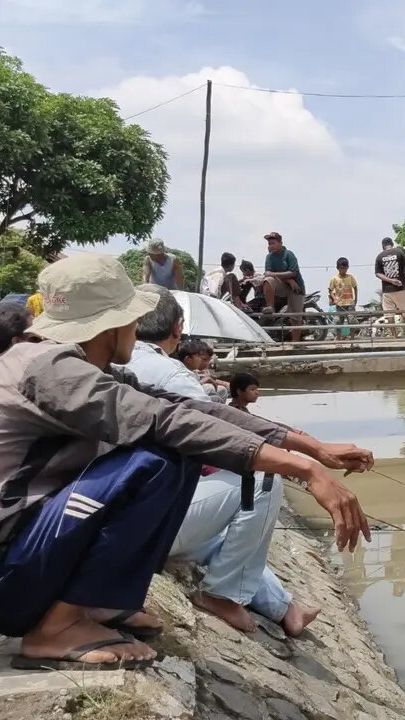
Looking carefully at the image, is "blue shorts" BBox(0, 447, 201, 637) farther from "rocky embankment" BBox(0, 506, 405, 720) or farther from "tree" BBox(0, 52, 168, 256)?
"tree" BBox(0, 52, 168, 256)

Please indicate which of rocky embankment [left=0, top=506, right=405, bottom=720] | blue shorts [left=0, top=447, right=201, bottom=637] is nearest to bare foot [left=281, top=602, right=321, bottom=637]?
rocky embankment [left=0, top=506, right=405, bottom=720]

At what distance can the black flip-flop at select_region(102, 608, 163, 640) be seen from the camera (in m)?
2.89

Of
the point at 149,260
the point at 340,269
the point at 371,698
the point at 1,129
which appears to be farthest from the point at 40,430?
the point at 1,129

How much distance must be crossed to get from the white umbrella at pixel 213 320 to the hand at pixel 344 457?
209 inches

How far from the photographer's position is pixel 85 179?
19453 millimetres

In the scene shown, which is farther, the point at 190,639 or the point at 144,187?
the point at 144,187

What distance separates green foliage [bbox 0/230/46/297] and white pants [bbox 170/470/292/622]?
693 inches

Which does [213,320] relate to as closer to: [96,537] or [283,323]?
[283,323]

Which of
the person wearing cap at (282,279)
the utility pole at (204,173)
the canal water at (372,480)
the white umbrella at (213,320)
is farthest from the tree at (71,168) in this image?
the white umbrella at (213,320)

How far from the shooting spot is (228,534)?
12.5ft

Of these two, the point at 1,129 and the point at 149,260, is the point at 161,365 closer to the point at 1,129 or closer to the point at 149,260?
the point at 149,260

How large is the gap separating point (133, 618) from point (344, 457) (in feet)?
2.85

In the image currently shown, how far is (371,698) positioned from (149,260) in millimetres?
6228

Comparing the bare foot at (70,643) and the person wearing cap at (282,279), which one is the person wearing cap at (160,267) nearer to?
the person wearing cap at (282,279)
